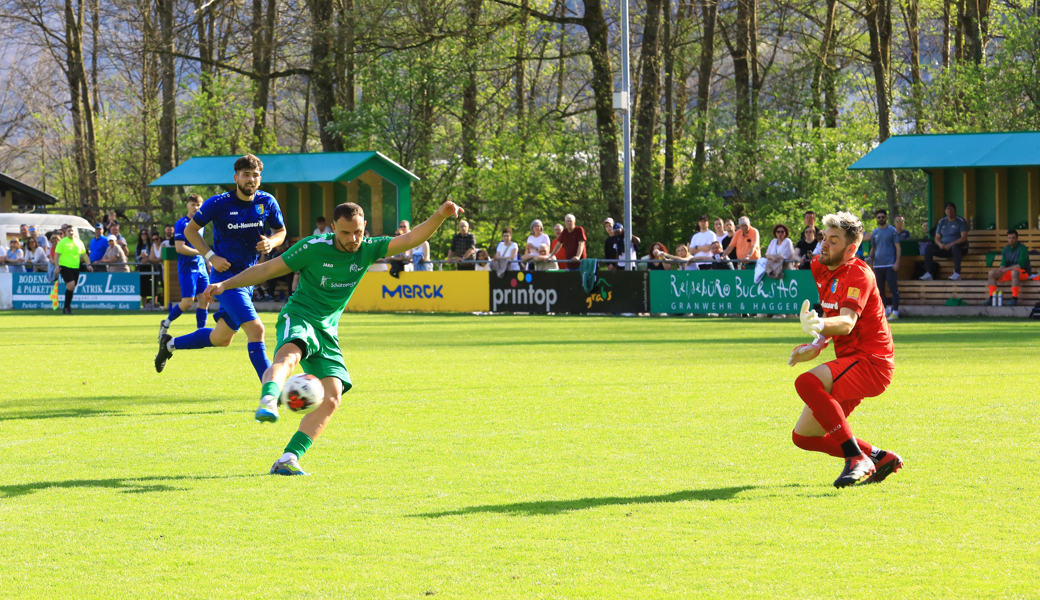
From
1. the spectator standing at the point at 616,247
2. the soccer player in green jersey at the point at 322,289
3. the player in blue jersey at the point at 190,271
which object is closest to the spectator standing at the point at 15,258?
the spectator standing at the point at 616,247

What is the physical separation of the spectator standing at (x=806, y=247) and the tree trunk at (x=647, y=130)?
38.9 feet

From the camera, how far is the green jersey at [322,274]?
7.70m

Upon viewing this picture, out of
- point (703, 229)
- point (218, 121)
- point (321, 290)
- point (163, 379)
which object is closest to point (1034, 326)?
point (703, 229)

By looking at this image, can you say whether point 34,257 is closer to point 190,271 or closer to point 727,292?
point 727,292

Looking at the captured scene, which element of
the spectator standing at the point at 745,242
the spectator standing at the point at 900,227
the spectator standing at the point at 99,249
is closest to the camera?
the spectator standing at the point at 900,227

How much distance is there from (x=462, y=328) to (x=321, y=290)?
1454 centimetres

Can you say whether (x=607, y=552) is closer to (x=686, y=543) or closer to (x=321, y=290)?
(x=686, y=543)

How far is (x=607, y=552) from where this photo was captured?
5.40 m

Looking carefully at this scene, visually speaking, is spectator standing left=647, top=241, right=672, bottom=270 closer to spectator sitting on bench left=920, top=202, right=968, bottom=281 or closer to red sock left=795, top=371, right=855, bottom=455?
spectator sitting on bench left=920, top=202, right=968, bottom=281

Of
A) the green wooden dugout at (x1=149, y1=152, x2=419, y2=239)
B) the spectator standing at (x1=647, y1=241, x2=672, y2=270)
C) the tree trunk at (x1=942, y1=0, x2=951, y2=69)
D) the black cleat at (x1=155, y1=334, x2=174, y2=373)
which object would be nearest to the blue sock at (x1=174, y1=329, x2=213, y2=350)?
the black cleat at (x1=155, y1=334, x2=174, y2=373)

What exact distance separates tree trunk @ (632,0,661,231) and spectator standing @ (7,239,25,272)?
1715cm

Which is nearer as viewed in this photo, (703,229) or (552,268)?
(703,229)

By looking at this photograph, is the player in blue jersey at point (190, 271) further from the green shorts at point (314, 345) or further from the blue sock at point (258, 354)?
the green shorts at point (314, 345)

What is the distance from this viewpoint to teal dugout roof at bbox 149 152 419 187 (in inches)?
1220
